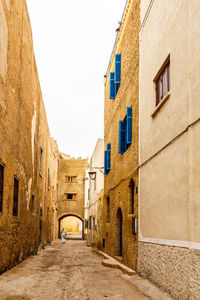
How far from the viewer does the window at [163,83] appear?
714cm

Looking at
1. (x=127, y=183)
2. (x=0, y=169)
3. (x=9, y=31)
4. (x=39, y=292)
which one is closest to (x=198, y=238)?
(x=39, y=292)

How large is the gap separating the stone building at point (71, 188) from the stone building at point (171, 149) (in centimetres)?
2699

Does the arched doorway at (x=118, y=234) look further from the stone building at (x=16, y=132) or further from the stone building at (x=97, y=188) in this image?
the stone building at (x=97, y=188)

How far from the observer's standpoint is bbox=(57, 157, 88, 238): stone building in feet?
115

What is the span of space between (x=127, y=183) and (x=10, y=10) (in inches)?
223

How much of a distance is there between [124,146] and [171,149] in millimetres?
5088

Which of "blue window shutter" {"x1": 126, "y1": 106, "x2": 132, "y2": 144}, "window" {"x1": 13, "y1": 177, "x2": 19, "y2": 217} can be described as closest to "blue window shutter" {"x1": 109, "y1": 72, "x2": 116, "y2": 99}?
"blue window shutter" {"x1": 126, "y1": 106, "x2": 132, "y2": 144}

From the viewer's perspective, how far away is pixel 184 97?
582 cm

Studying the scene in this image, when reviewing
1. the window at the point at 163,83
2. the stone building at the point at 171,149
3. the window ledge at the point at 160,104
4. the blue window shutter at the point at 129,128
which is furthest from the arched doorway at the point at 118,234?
the window at the point at 163,83

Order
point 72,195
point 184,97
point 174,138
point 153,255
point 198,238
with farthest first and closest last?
point 72,195 < point 153,255 < point 174,138 < point 184,97 < point 198,238

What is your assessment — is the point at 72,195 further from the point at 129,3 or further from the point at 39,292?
the point at 39,292

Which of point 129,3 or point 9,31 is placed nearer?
point 9,31

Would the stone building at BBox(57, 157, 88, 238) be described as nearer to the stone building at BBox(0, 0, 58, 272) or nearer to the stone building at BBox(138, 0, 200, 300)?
the stone building at BBox(0, 0, 58, 272)

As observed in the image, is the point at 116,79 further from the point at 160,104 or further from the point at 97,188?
the point at 97,188
